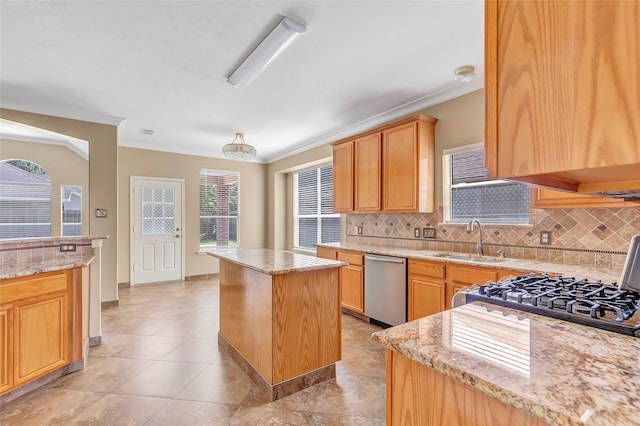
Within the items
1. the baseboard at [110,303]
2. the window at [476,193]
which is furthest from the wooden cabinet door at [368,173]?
the baseboard at [110,303]

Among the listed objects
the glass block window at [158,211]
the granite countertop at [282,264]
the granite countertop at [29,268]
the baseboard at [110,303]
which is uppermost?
the glass block window at [158,211]

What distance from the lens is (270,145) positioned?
5.77m

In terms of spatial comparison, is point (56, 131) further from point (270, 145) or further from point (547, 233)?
point (547, 233)

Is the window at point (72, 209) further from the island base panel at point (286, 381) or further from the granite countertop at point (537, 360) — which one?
the granite countertop at point (537, 360)

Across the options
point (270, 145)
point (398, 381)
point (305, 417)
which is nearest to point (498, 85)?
→ point (398, 381)

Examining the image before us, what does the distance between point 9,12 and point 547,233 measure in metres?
4.49

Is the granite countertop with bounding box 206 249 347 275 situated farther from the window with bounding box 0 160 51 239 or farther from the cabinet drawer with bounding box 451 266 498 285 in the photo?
the window with bounding box 0 160 51 239

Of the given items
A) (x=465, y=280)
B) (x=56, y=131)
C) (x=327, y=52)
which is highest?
(x=327, y=52)

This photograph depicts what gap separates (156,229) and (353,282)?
161 inches

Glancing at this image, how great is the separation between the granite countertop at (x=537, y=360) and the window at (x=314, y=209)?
170 inches

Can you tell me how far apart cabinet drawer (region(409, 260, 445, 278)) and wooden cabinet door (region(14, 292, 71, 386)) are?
3.03 meters

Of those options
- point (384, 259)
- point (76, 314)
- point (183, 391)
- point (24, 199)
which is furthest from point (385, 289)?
point (24, 199)

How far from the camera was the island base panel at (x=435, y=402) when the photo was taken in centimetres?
66

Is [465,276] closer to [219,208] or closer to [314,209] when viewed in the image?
[314,209]
